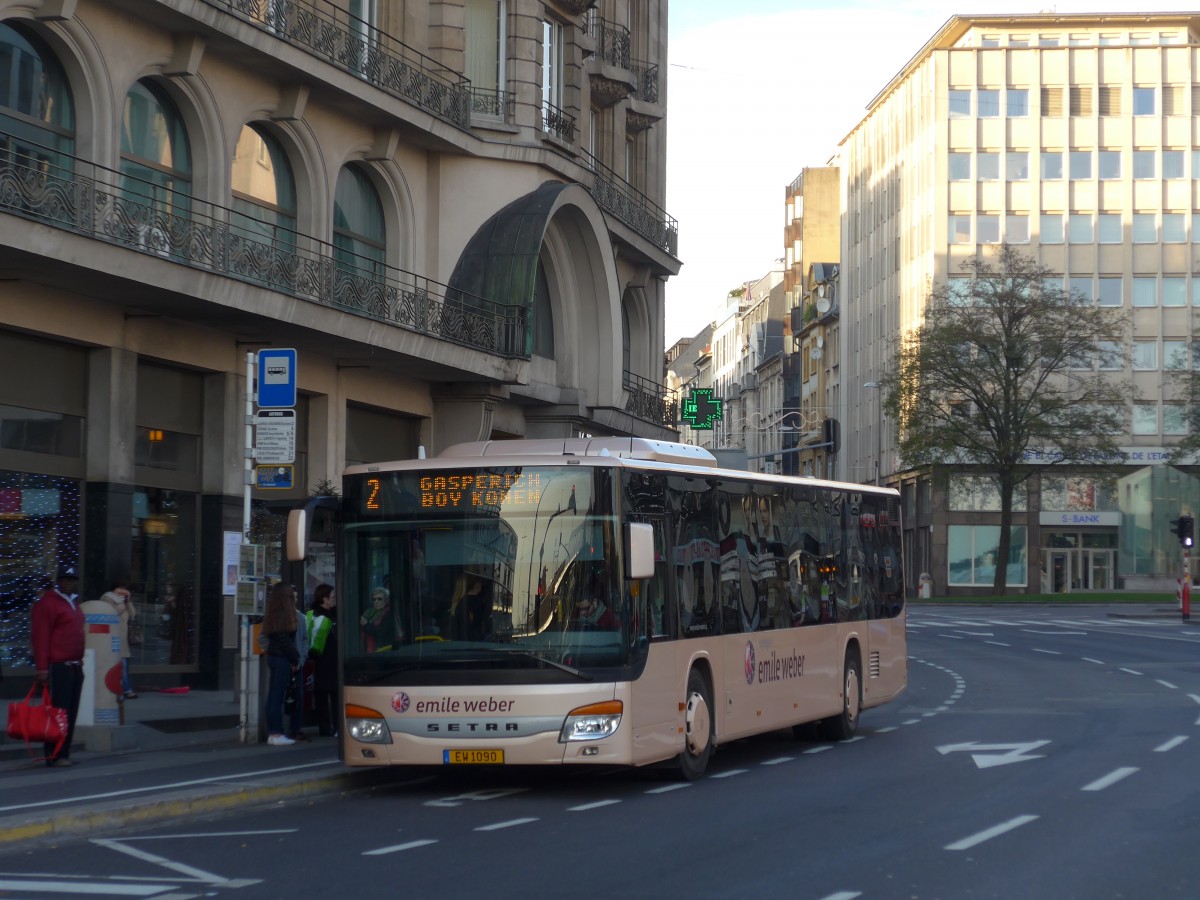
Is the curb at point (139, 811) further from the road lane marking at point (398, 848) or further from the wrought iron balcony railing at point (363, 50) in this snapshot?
the wrought iron balcony railing at point (363, 50)

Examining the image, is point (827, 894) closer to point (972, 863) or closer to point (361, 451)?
point (972, 863)

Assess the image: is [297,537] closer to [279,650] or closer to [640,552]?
[640,552]

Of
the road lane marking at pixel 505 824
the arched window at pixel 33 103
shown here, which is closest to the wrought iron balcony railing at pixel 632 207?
the arched window at pixel 33 103

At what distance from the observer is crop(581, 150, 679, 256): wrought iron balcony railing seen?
3728 centimetres

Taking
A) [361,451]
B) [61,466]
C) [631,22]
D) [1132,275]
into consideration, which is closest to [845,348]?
[1132,275]

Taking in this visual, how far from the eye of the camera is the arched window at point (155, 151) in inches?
917

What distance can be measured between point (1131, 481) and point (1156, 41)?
22.8 metres

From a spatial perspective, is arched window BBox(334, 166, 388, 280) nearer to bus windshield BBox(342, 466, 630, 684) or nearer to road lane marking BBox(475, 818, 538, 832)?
bus windshield BBox(342, 466, 630, 684)

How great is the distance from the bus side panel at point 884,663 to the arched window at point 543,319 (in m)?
13.9

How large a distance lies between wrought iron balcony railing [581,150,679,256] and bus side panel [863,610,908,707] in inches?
583

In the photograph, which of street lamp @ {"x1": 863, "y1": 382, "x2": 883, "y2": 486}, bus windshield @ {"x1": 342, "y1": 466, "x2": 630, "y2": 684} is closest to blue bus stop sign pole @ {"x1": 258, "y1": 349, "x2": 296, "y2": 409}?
bus windshield @ {"x1": 342, "y1": 466, "x2": 630, "y2": 684}

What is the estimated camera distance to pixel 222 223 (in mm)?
23656

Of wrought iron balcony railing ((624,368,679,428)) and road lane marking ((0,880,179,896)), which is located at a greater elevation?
wrought iron balcony railing ((624,368,679,428))

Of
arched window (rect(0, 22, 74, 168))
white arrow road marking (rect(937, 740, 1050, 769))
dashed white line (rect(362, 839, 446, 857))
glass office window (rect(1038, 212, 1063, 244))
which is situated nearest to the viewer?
dashed white line (rect(362, 839, 446, 857))
